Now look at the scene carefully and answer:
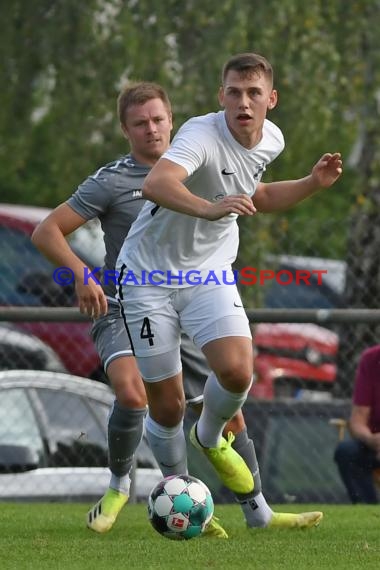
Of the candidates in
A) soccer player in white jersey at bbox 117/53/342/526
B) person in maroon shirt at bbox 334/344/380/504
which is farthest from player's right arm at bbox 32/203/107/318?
person in maroon shirt at bbox 334/344/380/504

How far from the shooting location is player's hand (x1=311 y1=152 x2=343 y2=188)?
6906 mm

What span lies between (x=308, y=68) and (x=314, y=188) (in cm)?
583

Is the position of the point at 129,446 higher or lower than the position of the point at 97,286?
lower

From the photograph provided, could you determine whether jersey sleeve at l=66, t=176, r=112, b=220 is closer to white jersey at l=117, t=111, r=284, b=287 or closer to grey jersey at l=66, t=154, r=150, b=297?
grey jersey at l=66, t=154, r=150, b=297

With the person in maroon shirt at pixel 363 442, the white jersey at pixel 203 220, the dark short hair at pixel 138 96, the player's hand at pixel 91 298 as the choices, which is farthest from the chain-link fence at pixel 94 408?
the white jersey at pixel 203 220

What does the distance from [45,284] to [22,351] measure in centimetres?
57

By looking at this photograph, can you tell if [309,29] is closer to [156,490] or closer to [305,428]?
[305,428]

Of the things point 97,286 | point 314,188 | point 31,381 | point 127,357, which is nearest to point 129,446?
point 127,357

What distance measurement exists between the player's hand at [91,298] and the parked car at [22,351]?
14.6 ft

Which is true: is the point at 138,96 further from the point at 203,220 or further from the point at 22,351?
the point at 22,351

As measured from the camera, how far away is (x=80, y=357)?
12.4 m

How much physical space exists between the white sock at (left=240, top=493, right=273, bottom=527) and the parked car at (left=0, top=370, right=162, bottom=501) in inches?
101

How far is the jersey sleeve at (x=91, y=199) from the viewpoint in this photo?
293 inches

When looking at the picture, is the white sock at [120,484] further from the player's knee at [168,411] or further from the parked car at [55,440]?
the parked car at [55,440]
